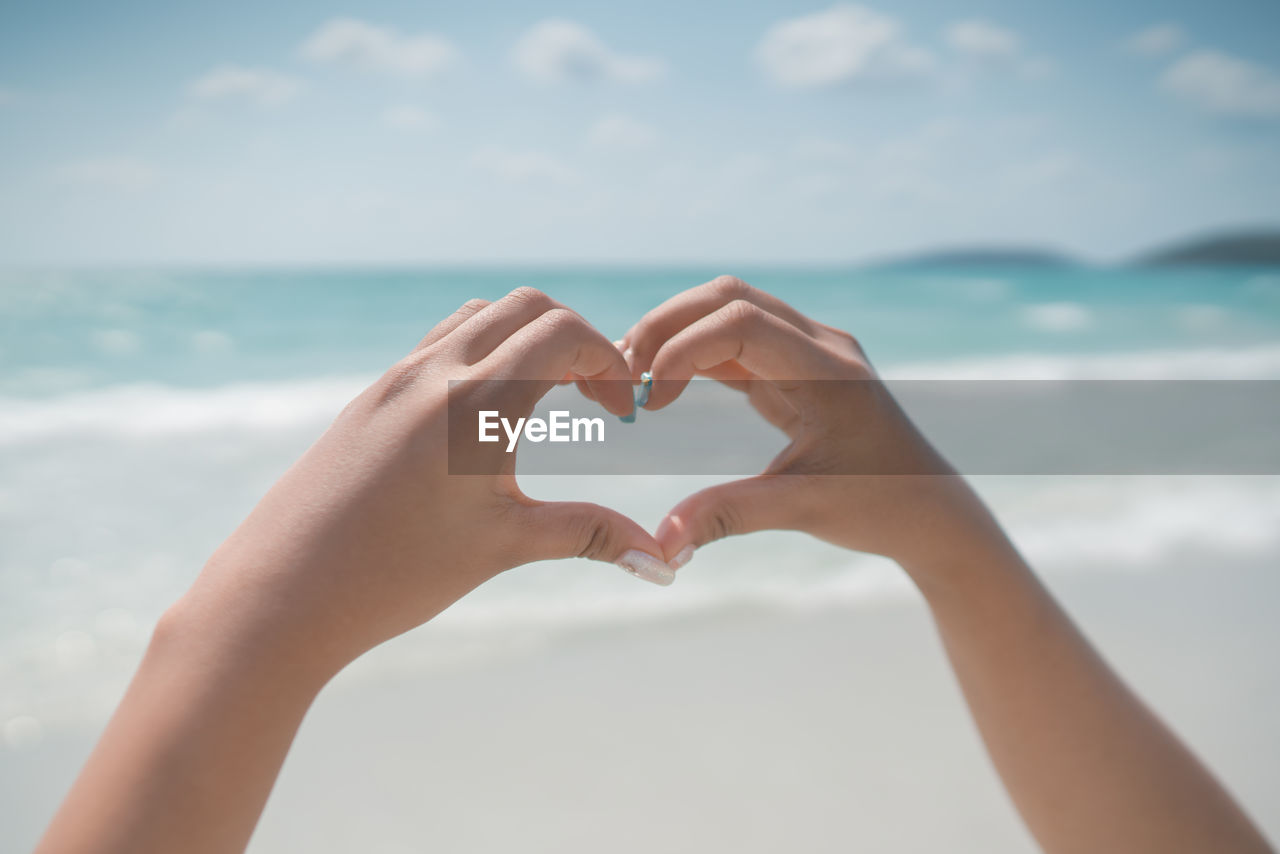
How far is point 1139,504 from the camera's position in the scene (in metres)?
4.93

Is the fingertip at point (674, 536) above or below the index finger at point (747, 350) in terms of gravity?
below

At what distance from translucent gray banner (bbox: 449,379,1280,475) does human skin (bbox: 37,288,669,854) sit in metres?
2.58

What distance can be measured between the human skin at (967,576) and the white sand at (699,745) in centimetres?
116

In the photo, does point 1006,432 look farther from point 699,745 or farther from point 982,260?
point 982,260

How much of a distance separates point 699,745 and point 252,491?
11.5ft

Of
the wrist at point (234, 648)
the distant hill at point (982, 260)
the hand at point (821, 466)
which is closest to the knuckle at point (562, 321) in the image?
the hand at point (821, 466)

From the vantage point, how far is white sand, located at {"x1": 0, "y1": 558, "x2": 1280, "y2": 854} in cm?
226

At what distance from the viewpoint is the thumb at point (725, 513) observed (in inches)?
50.4

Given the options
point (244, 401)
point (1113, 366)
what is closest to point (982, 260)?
point (1113, 366)

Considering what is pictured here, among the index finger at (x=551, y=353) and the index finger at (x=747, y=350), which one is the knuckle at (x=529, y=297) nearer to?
the index finger at (x=551, y=353)

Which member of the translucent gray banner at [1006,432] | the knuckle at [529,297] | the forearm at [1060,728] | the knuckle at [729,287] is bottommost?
the forearm at [1060,728]

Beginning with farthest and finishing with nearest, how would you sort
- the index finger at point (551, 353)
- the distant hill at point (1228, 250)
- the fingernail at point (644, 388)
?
the distant hill at point (1228, 250) → the fingernail at point (644, 388) → the index finger at point (551, 353)

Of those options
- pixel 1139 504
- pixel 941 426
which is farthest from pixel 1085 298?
pixel 1139 504

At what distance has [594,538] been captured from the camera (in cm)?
125
